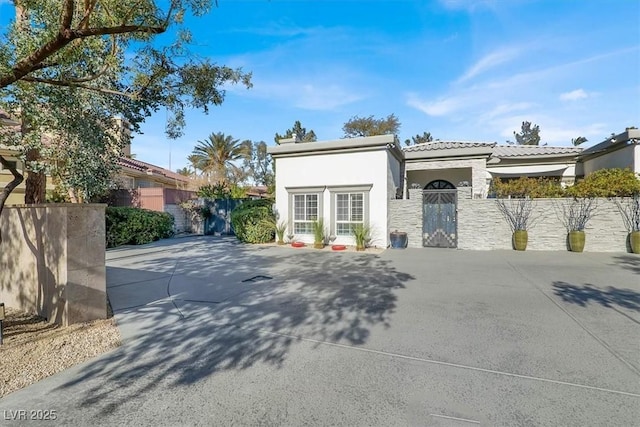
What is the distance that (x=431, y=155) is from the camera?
15805mm

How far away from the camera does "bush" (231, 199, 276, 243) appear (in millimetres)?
14461

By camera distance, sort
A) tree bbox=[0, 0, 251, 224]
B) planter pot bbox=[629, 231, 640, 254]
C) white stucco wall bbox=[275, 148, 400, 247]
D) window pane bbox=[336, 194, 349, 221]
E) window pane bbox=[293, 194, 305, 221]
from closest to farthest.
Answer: tree bbox=[0, 0, 251, 224] → planter pot bbox=[629, 231, 640, 254] → white stucco wall bbox=[275, 148, 400, 247] → window pane bbox=[336, 194, 349, 221] → window pane bbox=[293, 194, 305, 221]

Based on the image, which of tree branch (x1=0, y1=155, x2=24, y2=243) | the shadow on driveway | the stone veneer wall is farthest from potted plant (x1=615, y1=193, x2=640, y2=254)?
tree branch (x1=0, y1=155, x2=24, y2=243)

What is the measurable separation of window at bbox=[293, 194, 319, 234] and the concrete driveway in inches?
270

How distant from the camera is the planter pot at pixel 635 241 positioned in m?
10.8

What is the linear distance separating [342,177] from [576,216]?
9241mm

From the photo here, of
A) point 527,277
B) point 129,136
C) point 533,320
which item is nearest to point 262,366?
point 533,320

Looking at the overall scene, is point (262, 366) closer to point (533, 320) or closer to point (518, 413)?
point (518, 413)

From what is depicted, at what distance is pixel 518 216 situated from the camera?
12422 millimetres

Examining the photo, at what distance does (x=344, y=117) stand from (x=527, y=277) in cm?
2725

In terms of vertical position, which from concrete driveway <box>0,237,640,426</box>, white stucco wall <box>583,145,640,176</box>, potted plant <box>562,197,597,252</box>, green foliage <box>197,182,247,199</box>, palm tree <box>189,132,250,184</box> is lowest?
concrete driveway <box>0,237,640,426</box>

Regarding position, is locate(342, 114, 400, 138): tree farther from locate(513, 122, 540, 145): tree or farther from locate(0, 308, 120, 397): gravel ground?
locate(513, 122, 540, 145): tree

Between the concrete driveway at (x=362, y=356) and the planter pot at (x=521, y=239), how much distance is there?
16.1ft

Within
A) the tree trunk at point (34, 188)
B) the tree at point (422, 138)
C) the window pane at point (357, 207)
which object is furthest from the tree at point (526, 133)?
the tree trunk at point (34, 188)
